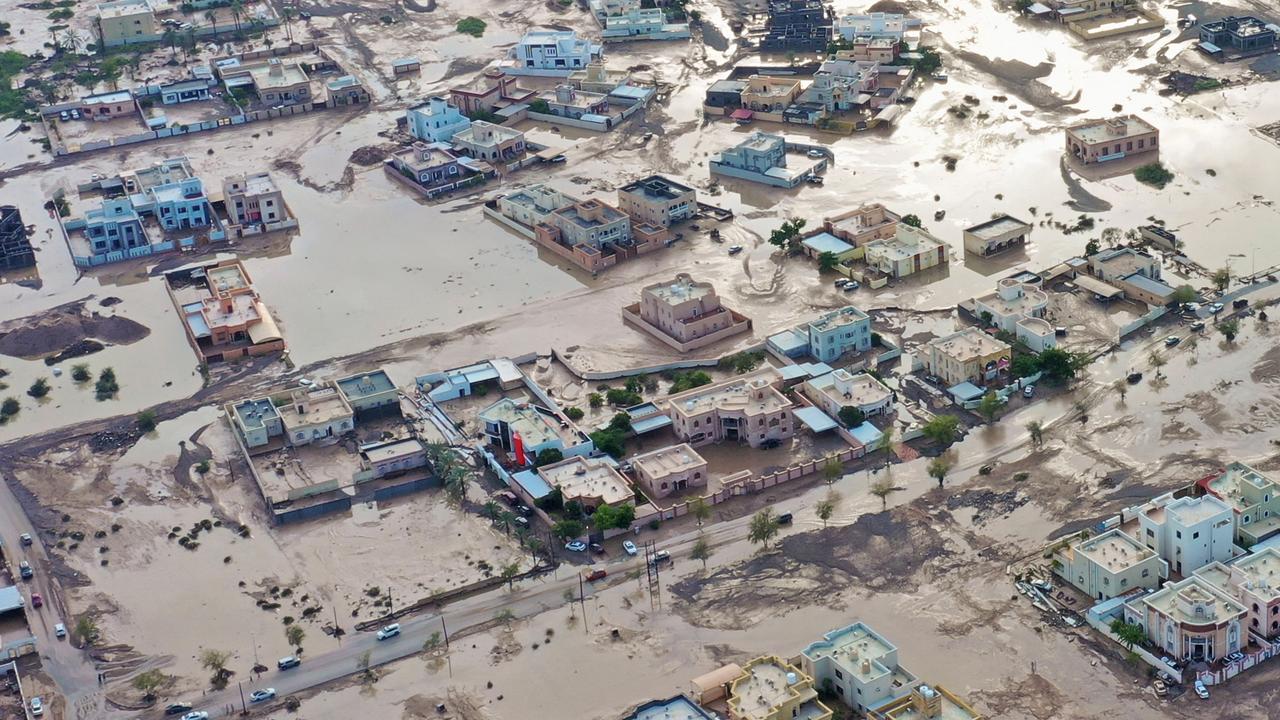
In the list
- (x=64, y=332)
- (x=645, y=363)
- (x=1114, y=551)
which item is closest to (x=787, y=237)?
(x=645, y=363)

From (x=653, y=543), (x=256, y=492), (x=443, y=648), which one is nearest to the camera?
(x=443, y=648)

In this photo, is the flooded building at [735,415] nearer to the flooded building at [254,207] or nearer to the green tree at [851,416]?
the green tree at [851,416]

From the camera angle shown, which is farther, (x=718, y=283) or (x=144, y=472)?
(x=718, y=283)

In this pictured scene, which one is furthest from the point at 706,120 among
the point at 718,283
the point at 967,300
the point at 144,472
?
the point at 144,472

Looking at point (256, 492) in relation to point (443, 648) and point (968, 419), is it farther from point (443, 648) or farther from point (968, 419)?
point (968, 419)

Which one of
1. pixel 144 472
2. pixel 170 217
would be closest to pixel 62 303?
pixel 170 217

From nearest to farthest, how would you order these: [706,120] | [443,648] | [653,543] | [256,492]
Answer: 1. [443,648]
2. [653,543]
3. [256,492]
4. [706,120]

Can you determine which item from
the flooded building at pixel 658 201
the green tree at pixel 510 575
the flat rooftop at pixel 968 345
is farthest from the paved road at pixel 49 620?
the flat rooftop at pixel 968 345
